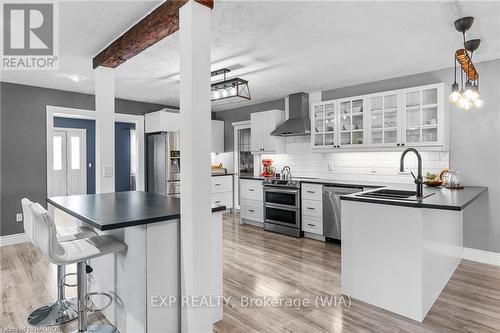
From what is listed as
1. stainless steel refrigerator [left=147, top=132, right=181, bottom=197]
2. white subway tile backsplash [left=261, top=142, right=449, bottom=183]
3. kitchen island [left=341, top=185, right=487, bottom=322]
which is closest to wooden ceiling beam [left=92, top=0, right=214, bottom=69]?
kitchen island [left=341, top=185, right=487, bottom=322]

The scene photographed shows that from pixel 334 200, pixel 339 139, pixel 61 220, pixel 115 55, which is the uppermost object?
pixel 115 55

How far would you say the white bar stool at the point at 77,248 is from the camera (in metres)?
1.72

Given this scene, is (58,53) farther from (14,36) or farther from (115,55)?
(115,55)

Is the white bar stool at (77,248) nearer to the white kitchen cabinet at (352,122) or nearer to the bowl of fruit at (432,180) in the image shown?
the bowl of fruit at (432,180)

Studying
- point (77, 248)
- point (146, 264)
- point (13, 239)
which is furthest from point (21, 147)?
point (146, 264)

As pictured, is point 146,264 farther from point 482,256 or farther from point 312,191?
point 482,256

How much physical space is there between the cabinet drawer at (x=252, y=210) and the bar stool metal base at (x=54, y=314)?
3.34 metres

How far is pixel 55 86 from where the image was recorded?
4.76 metres

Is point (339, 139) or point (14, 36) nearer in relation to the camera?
point (14, 36)

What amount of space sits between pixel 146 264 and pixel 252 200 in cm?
374

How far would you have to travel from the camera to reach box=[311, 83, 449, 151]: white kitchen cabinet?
3745 mm

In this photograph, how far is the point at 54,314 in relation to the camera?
2418 mm

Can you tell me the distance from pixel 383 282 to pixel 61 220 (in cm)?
660

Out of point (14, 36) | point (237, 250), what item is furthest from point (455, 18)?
point (14, 36)
